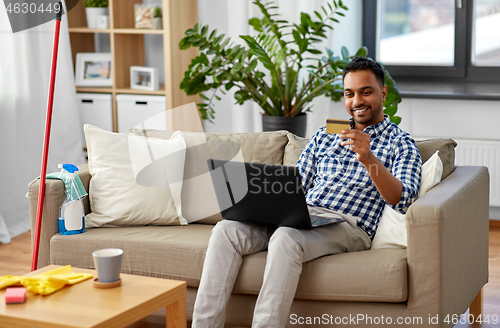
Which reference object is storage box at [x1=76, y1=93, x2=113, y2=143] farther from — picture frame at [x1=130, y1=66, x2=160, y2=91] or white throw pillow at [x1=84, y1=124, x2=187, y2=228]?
white throw pillow at [x1=84, y1=124, x2=187, y2=228]

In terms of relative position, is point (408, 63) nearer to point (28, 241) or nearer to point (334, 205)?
point (334, 205)

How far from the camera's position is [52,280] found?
1665mm

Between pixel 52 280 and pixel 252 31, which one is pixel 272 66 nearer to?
pixel 252 31

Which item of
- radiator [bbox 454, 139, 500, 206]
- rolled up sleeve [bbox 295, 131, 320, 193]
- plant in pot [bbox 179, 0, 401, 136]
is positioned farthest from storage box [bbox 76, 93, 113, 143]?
radiator [bbox 454, 139, 500, 206]

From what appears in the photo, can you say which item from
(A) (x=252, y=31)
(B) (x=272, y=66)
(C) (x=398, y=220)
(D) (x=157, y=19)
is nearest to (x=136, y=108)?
(D) (x=157, y=19)

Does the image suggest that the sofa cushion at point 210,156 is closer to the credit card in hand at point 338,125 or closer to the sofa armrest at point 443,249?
the credit card in hand at point 338,125

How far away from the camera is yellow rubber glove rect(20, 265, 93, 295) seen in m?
1.63

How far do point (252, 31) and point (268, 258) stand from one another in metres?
2.27

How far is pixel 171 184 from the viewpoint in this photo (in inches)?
96.4

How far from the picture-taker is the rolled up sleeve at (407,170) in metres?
2.04

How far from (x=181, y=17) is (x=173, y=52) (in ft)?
0.79

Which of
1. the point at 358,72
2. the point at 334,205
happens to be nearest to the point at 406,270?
the point at 334,205

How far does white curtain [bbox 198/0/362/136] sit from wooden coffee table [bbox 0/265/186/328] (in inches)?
87.7

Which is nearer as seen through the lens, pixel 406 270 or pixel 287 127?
pixel 406 270
